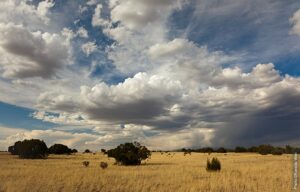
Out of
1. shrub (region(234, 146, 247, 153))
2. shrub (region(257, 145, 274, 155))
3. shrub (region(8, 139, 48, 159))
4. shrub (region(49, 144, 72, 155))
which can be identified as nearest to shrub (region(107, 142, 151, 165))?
shrub (region(8, 139, 48, 159))

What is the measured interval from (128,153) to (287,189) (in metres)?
29.9

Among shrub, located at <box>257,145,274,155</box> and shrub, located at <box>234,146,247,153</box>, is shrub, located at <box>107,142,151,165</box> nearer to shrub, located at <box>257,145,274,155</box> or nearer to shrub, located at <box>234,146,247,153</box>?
shrub, located at <box>257,145,274,155</box>

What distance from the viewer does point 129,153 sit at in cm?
4725

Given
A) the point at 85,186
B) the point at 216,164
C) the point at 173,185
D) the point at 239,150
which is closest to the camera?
the point at 85,186

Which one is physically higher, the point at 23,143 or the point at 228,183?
the point at 23,143

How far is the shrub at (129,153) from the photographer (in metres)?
46.9

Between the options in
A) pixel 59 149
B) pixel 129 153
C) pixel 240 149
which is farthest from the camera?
pixel 240 149

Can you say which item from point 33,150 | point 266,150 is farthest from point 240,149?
point 33,150

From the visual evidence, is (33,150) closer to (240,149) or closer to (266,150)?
(266,150)

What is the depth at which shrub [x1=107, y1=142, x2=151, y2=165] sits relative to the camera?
1847 inches

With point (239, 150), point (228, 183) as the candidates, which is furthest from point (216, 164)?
point (239, 150)

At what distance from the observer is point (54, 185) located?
1895cm

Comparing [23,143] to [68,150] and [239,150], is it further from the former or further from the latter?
[239,150]

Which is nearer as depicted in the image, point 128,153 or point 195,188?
point 195,188
